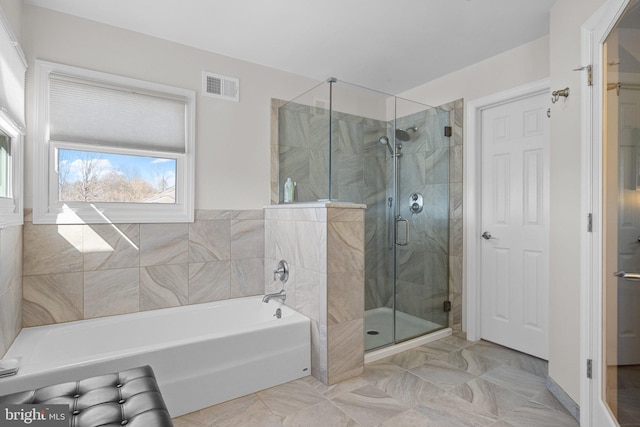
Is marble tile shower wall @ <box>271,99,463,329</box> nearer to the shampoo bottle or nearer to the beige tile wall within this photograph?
the shampoo bottle

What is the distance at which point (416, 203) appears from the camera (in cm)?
314

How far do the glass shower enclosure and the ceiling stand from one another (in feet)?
1.23

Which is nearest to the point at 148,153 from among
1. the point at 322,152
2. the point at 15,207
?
the point at 15,207

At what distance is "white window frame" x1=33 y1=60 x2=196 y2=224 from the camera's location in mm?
2256

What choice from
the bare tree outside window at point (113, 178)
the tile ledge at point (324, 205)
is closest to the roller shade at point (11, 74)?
the bare tree outside window at point (113, 178)

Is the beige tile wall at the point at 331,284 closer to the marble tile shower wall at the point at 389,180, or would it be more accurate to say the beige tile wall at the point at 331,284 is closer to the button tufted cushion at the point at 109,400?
the marble tile shower wall at the point at 389,180

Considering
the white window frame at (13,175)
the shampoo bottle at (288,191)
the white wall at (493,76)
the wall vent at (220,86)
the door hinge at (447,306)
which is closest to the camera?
the white window frame at (13,175)

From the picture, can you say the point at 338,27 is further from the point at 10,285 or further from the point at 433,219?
the point at 10,285

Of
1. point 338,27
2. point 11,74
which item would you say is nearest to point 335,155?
point 338,27

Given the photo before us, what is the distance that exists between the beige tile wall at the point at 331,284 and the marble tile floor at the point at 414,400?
0.18 m

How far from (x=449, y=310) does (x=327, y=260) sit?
1637 millimetres

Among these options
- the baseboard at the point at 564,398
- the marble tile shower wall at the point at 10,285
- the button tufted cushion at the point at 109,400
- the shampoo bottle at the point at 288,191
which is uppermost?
the shampoo bottle at the point at 288,191

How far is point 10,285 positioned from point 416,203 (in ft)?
9.55

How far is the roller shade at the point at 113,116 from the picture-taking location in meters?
2.35
